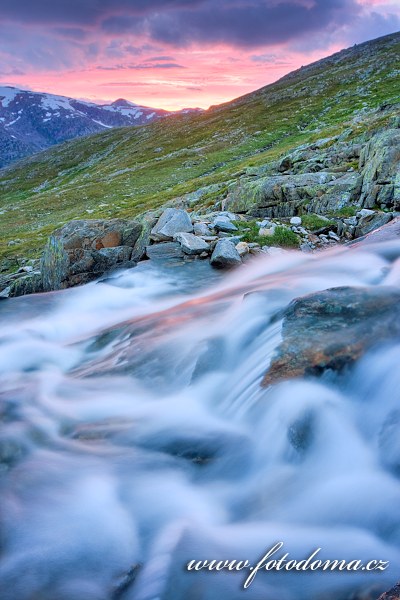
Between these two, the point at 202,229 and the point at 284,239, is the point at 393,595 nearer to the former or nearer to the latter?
Result: the point at 284,239

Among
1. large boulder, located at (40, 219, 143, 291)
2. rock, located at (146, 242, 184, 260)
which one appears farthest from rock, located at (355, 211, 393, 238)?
large boulder, located at (40, 219, 143, 291)

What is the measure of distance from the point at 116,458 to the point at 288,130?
74.1 m

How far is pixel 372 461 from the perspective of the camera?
18.5 ft

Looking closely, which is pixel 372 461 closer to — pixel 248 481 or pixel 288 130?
pixel 248 481

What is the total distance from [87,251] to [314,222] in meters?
8.11

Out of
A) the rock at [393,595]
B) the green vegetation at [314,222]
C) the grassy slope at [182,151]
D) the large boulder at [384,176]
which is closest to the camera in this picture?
the rock at [393,595]

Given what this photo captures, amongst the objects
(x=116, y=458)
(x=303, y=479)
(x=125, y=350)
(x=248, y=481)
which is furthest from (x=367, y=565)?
(x=125, y=350)

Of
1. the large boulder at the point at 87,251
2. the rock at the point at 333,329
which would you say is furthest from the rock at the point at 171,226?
the rock at the point at 333,329

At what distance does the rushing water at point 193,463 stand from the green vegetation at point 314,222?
5.52 meters

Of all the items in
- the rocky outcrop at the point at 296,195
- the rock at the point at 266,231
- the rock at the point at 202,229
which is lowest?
the rock at the point at 266,231

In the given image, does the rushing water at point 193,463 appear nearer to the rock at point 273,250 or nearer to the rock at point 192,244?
the rock at point 273,250

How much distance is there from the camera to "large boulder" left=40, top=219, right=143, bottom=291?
15383mm

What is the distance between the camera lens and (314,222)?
1605 centimetres

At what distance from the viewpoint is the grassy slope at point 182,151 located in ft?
150
